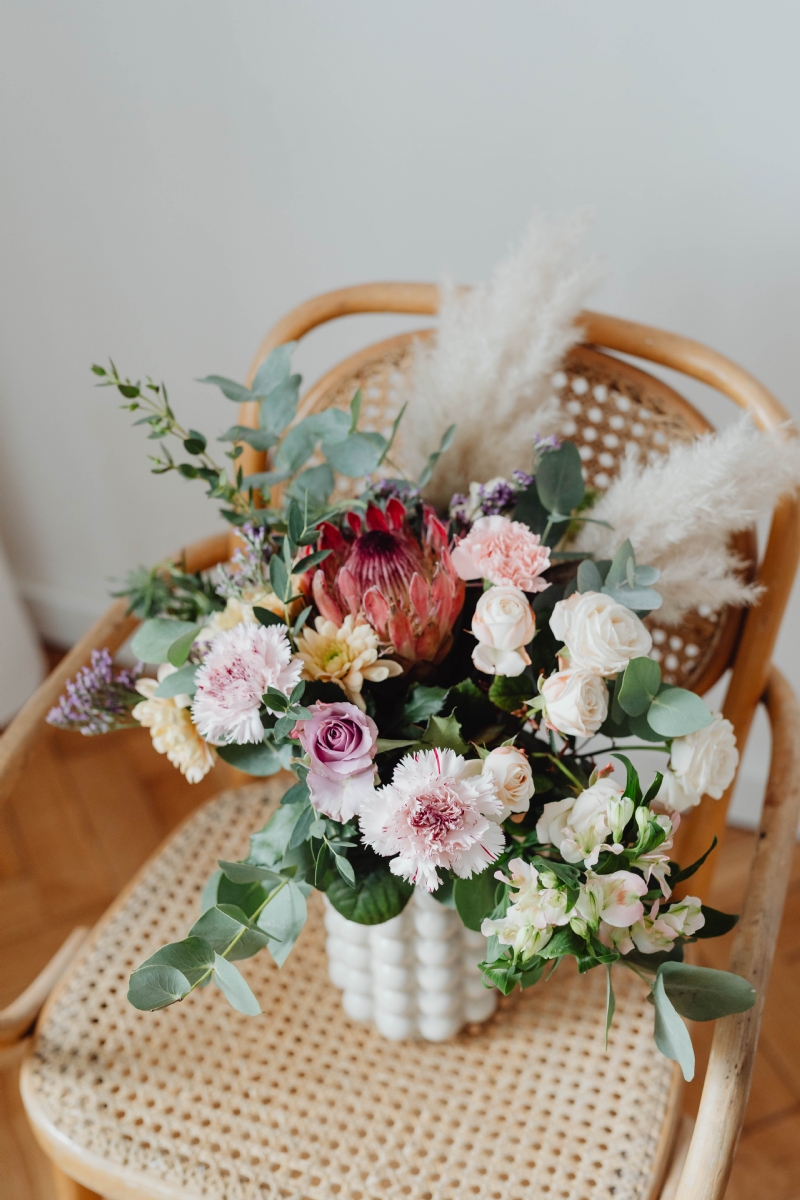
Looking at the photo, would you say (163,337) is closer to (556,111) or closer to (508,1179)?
(556,111)

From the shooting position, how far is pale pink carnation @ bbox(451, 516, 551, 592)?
523 millimetres

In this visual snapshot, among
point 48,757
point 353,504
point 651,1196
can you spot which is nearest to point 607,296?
point 353,504

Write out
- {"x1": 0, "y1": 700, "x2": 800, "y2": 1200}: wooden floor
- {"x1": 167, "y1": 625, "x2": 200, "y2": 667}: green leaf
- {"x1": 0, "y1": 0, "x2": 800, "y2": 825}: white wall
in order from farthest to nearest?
{"x1": 0, "y1": 700, "x2": 800, "y2": 1200}: wooden floor < {"x1": 0, "y1": 0, "x2": 800, "y2": 825}: white wall < {"x1": 167, "y1": 625, "x2": 200, "y2": 667}: green leaf

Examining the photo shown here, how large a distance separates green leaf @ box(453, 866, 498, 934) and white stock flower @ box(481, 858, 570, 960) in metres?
0.06

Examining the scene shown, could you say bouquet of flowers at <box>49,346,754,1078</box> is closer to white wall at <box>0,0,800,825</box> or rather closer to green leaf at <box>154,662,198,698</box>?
green leaf at <box>154,662,198,698</box>

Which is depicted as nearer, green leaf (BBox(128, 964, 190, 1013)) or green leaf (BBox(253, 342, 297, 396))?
green leaf (BBox(128, 964, 190, 1013))

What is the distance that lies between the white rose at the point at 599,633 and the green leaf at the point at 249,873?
8.9 inches

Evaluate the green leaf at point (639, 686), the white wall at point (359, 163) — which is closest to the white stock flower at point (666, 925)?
the green leaf at point (639, 686)

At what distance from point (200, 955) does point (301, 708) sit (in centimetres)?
17

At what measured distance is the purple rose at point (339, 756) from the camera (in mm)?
490

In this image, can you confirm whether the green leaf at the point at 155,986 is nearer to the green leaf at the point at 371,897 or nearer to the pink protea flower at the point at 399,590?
the green leaf at the point at 371,897

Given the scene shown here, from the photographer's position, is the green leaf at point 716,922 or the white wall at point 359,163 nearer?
the green leaf at point 716,922

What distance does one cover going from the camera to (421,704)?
538 millimetres

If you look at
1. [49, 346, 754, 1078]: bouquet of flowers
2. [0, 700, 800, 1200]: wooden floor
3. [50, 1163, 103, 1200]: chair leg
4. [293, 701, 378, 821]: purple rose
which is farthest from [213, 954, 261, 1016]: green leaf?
[0, 700, 800, 1200]: wooden floor
